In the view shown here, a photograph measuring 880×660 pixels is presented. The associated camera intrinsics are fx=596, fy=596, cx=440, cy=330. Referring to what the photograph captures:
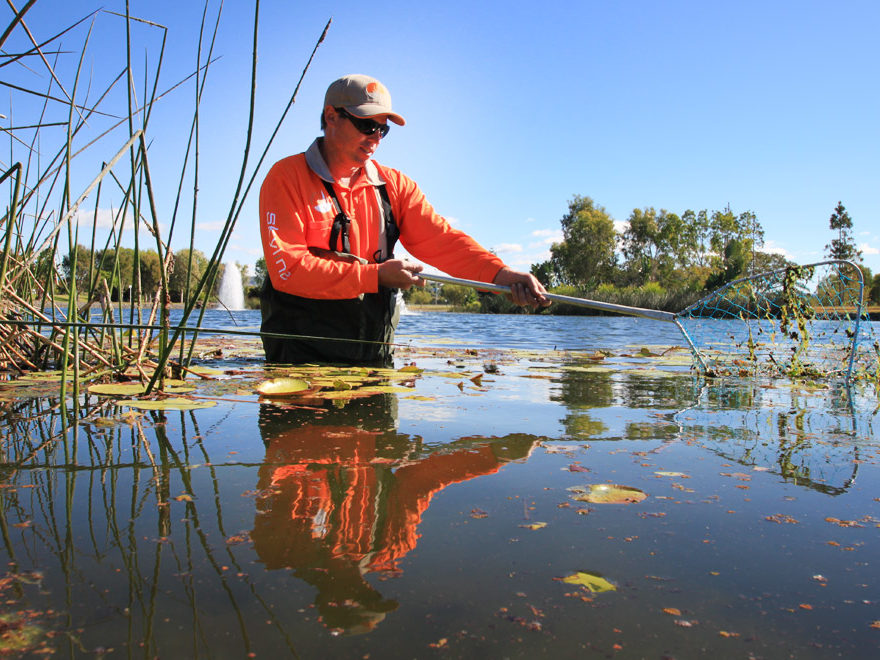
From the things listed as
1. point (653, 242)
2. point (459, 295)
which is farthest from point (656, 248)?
point (459, 295)

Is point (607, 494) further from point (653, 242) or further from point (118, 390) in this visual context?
point (653, 242)

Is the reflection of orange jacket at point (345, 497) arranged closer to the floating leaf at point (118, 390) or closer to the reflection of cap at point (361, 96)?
the floating leaf at point (118, 390)

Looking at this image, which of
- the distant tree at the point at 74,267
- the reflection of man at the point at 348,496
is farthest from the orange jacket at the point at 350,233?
the reflection of man at the point at 348,496

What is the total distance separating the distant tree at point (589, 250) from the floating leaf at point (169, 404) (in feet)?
155

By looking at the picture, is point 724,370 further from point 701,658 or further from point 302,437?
point 701,658

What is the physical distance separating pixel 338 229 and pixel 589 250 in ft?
155

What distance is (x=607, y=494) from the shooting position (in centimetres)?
115

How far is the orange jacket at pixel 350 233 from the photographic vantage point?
108 inches

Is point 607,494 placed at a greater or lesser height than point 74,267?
lesser

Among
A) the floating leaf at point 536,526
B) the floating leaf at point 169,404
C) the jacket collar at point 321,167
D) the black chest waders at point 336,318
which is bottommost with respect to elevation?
the floating leaf at point 536,526

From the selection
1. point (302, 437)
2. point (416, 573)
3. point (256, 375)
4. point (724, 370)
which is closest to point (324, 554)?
point (416, 573)

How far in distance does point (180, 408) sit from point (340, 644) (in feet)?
4.68

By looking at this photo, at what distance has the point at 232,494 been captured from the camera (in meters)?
1.11

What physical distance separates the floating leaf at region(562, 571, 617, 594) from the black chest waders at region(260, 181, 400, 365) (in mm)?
2153
